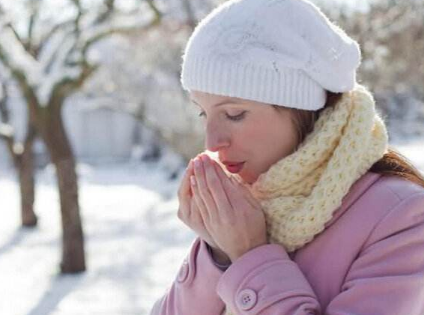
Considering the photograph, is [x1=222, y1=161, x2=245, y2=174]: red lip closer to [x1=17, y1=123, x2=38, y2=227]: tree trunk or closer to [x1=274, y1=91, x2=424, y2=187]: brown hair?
[x1=274, y1=91, x2=424, y2=187]: brown hair

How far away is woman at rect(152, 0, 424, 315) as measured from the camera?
92 centimetres

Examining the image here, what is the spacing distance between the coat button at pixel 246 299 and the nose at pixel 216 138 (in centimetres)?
21

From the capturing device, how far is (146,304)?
551 cm

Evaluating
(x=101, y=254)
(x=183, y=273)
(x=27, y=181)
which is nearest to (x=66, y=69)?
(x=101, y=254)

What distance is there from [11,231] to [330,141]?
9.09 meters

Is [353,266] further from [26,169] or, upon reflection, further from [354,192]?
[26,169]

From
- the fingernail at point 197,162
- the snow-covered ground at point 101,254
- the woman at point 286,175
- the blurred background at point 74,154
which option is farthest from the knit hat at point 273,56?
the snow-covered ground at point 101,254

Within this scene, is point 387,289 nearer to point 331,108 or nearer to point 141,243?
point 331,108

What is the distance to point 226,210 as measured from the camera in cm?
97

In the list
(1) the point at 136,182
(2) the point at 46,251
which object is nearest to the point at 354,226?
(2) the point at 46,251

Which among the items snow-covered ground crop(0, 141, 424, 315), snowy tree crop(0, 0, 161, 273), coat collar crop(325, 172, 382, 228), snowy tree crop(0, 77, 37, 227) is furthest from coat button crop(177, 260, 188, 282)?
snowy tree crop(0, 77, 37, 227)

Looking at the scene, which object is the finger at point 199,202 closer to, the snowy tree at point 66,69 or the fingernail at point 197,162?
the fingernail at point 197,162

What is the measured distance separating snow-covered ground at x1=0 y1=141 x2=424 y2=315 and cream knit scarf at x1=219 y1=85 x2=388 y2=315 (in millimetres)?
4417

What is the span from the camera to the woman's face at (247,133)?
1.00 meters
